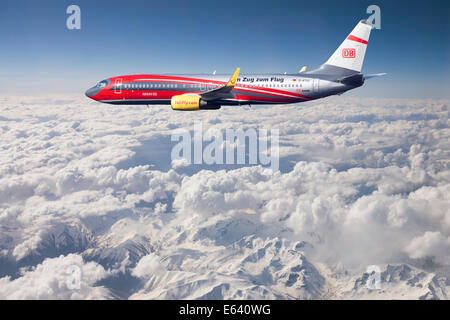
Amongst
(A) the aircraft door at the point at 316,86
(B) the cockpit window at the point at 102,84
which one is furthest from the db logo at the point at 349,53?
(B) the cockpit window at the point at 102,84

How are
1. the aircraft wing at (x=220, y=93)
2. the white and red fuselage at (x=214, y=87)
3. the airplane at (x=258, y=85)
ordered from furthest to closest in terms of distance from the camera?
the white and red fuselage at (x=214, y=87) → the airplane at (x=258, y=85) → the aircraft wing at (x=220, y=93)

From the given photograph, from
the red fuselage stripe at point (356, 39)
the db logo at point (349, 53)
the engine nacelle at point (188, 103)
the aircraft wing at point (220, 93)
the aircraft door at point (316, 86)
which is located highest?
the red fuselage stripe at point (356, 39)

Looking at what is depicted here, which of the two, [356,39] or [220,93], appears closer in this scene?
[220,93]

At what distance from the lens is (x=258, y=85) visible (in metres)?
26.6

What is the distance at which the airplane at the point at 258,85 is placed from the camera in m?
25.7

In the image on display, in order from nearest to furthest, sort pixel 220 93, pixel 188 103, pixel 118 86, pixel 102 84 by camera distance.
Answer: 1. pixel 188 103
2. pixel 220 93
3. pixel 118 86
4. pixel 102 84

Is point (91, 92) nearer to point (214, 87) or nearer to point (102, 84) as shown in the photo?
point (102, 84)

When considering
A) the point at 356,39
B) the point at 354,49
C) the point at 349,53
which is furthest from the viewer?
the point at 349,53

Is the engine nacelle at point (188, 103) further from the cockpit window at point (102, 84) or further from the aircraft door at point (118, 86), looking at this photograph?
the cockpit window at point (102, 84)

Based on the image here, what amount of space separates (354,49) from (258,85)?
9.87m

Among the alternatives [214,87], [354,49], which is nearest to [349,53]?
[354,49]

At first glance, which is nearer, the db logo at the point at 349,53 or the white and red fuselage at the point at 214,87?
the db logo at the point at 349,53
